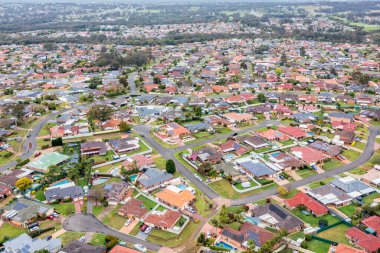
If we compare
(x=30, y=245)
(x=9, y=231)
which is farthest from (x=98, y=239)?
(x=9, y=231)

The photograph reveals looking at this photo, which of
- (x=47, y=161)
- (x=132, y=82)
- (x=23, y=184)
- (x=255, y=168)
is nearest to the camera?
(x=23, y=184)

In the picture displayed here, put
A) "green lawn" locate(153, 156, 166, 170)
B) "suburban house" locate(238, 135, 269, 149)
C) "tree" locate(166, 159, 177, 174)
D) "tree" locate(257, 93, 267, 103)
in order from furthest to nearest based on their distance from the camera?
"tree" locate(257, 93, 267, 103) < "suburban house" locate(238, 135, 269, 149) < "green lawn" locate(153, 156, 166, 170) < "tree" locate(166, 159, 177, 174)

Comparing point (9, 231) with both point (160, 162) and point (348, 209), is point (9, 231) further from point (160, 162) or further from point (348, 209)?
point (348, 209)

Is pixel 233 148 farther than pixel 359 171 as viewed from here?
Yes

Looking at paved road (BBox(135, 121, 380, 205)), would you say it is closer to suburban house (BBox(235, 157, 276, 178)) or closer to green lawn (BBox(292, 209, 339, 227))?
suburban house (BBox(235, 157, 276, 178))

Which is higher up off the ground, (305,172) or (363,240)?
(363,240)

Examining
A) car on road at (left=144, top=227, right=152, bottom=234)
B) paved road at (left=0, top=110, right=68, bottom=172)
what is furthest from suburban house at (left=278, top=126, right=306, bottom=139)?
paved road at (left=0, top=110, right=68, bottom=172)

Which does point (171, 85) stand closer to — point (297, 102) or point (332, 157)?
point (297, 102)

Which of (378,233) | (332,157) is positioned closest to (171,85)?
(332,157)
